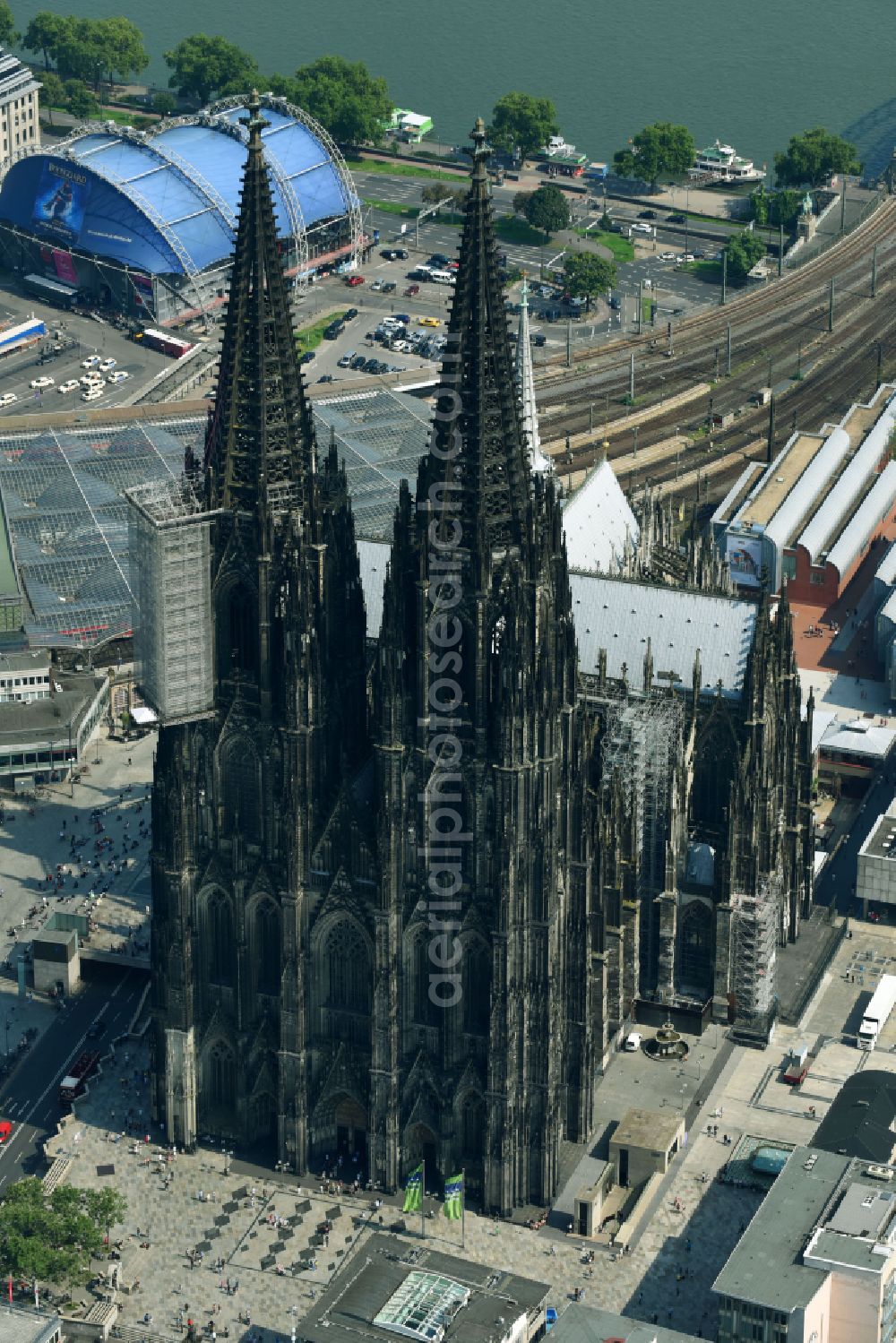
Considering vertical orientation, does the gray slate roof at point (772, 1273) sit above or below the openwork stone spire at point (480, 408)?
below

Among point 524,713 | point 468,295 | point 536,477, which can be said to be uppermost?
point 468,295

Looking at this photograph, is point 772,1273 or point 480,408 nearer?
point 480,408

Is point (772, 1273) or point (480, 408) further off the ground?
point (480, 408)

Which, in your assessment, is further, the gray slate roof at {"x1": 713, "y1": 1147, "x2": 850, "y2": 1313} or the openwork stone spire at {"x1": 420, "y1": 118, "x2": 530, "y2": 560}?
the gray slate roof at {"x1": 713, "y1": 1147, "x2": 850, "y2": 1313}

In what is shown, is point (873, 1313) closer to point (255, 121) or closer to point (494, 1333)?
point (494, 1333)

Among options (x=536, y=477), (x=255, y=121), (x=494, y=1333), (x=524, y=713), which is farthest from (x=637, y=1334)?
(x=255, y=121)

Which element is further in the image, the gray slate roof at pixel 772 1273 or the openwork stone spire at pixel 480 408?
the gray slate roof at pixel 772 1273

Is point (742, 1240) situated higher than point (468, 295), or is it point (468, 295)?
point (468, 295)

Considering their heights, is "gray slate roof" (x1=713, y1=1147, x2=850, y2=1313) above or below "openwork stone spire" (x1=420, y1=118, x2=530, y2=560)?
below
